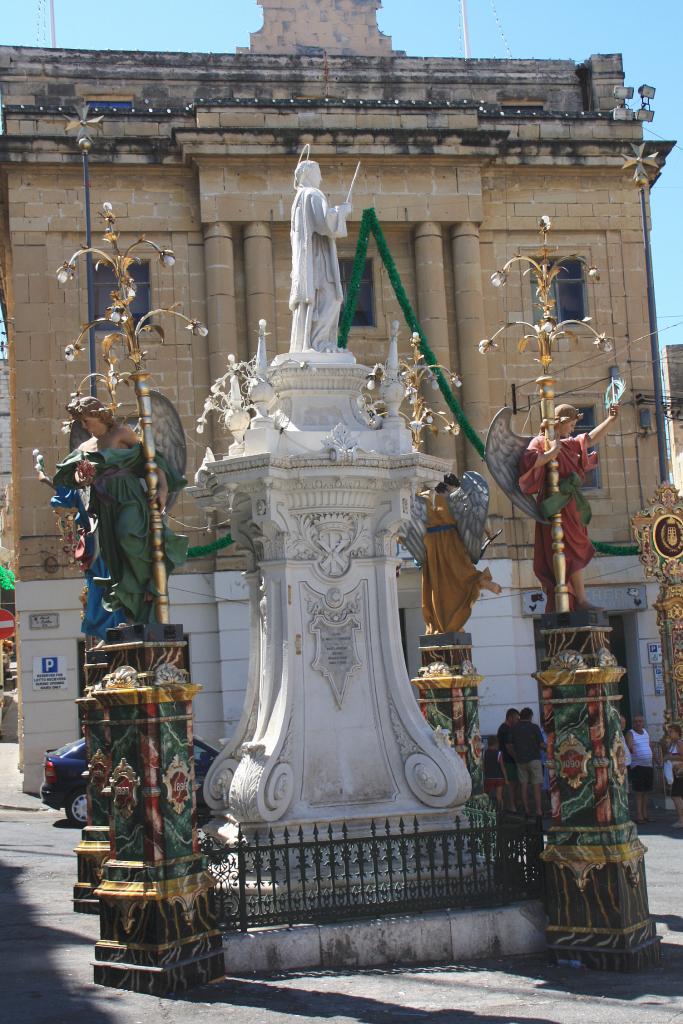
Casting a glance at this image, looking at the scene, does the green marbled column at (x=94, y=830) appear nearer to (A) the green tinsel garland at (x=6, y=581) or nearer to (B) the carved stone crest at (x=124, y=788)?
(B) the carved stone crest at (x=124, y=788)

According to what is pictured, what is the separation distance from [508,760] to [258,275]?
485 inches

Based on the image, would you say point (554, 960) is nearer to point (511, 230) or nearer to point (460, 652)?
point (460, 652)

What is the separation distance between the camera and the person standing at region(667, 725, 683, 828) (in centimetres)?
2031

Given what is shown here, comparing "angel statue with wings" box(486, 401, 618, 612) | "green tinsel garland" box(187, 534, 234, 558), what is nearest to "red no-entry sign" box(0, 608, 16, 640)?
"green tinsel garland" box(187, 534, 234, 558)

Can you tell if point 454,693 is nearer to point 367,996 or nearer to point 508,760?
point 367,996

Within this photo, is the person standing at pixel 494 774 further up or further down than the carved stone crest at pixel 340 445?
further down

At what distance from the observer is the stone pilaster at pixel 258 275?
28.6 metres

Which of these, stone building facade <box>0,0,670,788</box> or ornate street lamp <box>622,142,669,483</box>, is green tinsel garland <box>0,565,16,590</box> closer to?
stone building facade <box>0,0,670,788</box>

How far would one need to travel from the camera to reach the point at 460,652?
14.3 metres

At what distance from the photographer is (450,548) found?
14320 millimetres

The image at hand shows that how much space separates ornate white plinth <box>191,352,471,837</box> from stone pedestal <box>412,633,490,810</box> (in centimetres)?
220

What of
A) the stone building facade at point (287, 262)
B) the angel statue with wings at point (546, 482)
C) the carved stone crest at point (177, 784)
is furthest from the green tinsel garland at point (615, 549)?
the carved stone crest at point (177, 784)

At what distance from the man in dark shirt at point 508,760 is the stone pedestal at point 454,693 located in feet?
20.1

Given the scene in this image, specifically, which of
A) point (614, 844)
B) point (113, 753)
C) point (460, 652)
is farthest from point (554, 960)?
point (460, 652)
